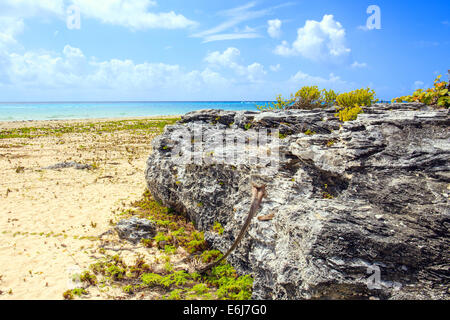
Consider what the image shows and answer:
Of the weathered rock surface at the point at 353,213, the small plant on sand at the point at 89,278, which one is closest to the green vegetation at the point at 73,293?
the small plant on sand at the point at 89,278

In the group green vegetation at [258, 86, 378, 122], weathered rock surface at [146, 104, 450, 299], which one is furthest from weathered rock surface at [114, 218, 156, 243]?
green vegetation at [258, 86, 378, 122]

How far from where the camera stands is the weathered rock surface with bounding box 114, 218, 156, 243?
10.8 m

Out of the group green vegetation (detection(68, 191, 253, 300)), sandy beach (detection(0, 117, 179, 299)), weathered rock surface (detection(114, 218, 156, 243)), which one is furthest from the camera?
weathered rock surface (detection(114, 218, 156, 243))

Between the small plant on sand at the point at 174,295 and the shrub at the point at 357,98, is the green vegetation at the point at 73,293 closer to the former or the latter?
the small plant on sand at the point at 174,295

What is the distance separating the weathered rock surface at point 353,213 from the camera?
18.1ft

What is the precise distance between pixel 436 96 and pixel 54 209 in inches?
668

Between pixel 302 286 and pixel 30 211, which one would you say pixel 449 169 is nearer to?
pixel 302 286

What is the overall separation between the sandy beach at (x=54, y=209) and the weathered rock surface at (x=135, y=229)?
95cm

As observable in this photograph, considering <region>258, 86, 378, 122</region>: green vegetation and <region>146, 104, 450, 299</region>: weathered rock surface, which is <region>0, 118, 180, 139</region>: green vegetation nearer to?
<region>258, 86, 378, 122</region>: green vegetation

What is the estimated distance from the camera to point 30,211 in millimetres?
13180

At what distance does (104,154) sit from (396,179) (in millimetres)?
24552

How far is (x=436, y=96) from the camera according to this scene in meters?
10.8

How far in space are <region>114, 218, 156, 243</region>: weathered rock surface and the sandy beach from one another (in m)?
0.95
